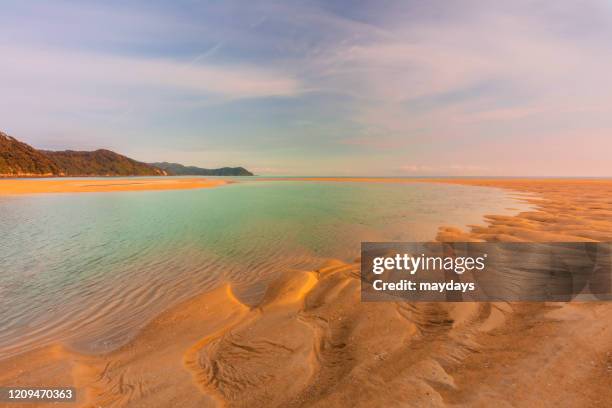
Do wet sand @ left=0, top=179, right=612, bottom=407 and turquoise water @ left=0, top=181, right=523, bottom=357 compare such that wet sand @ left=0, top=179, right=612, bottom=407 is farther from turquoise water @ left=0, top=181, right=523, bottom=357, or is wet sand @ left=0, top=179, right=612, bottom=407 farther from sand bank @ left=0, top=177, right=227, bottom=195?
sand bank @ left=0, top=177, right=227, bottom=195

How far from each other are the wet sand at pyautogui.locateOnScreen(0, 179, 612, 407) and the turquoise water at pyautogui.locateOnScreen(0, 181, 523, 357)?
3.45 ft

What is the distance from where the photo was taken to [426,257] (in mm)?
10047

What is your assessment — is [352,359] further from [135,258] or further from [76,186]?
[76,186]

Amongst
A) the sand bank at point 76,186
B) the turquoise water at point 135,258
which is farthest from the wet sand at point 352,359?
Answer: the sand bank at point 76,186

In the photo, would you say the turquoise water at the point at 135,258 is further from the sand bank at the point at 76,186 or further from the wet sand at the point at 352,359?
the sand bank at the point at 76,186

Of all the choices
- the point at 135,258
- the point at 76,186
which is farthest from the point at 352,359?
the point at 76,186

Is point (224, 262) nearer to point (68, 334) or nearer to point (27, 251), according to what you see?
Answer: point (68, 334)

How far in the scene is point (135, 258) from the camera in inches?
438

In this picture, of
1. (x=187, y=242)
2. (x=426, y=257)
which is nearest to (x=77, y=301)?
(x=187, y=242)

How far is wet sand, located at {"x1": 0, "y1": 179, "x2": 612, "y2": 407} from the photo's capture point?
3.56 metres

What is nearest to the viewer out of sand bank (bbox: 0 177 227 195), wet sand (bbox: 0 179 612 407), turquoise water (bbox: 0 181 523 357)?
wet sand (bbox: 0 179 612 407)

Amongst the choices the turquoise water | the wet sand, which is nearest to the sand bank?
the turquoise water

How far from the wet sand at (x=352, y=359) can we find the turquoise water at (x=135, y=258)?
3.45 ft

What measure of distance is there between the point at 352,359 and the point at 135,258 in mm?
10497
